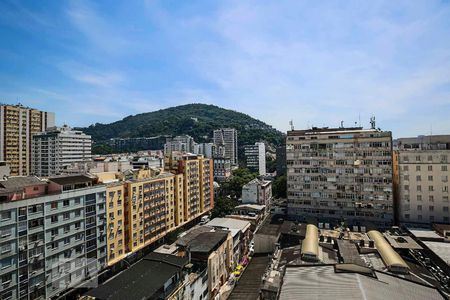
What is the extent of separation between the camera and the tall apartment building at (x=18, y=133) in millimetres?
109875

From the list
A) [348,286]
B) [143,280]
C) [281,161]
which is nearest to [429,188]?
[348,286]

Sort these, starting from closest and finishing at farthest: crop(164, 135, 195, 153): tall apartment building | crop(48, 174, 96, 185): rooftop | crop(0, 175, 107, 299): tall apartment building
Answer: crop(0, 175, 107, 299): tall apartment building
crop(48, 174, 96, 185): rooftop
crop(164, 135, 195, 153): tall apartment building

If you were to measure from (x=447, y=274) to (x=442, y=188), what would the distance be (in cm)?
2515

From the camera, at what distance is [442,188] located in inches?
2137

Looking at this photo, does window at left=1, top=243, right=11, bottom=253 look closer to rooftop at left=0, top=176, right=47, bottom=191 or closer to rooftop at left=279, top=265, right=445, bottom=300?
rooftop at left=0, top=176, right=47, bottom=191

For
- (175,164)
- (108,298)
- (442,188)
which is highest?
(175,164)

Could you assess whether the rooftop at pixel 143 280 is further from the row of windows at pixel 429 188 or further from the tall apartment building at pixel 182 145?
the tall apartment building at pixel 182 145

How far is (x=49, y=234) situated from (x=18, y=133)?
335 feet

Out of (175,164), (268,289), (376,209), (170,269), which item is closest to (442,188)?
(376,209)

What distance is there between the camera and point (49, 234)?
3781cm

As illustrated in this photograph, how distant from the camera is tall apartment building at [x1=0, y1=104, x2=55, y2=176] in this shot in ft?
360

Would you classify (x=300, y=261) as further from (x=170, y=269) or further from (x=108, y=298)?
(x=108, y=298)

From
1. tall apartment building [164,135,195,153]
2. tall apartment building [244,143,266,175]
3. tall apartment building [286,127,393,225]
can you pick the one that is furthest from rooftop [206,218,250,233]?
tall apartment building [164,135,195,153]

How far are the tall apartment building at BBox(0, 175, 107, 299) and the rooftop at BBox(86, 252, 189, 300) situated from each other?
47.7 feet
